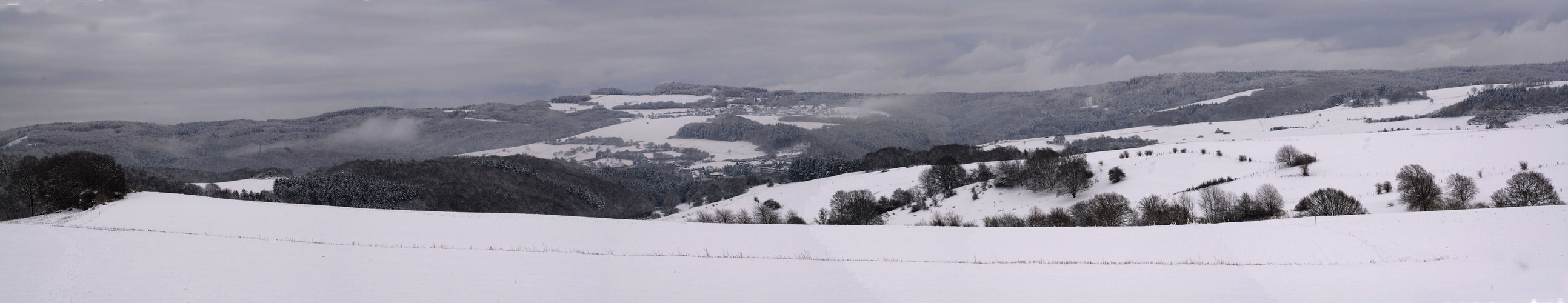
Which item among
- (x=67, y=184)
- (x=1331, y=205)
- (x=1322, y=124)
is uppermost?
(x=67, y=184)

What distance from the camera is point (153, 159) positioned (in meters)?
162

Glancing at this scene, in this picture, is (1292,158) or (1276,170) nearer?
(1276,170)

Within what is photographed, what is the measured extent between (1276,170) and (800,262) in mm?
48449

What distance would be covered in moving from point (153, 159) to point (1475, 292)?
206825 millimetres

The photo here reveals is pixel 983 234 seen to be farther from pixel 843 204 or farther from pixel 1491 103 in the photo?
pixel 1491 103

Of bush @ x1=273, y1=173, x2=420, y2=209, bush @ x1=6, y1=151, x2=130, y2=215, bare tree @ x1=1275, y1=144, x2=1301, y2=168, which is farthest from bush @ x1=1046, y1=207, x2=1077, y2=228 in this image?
bush @ x1=273, y1=173, x2=420, y2=209

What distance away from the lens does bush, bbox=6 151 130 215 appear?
29188mm

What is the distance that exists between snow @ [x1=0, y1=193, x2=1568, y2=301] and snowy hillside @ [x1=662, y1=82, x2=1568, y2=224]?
18044mm

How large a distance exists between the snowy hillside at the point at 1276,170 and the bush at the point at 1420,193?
2.04ft

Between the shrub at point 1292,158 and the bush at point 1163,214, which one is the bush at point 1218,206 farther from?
the shrub at point 1292,158

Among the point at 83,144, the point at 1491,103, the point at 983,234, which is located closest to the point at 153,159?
the point at 83,144

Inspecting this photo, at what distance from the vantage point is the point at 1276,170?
51.1 m

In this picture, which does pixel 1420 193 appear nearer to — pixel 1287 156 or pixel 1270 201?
pixel 1270 201

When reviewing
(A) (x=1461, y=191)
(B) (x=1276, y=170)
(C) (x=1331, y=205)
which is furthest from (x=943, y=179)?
(A) (x=1461, y=191)
